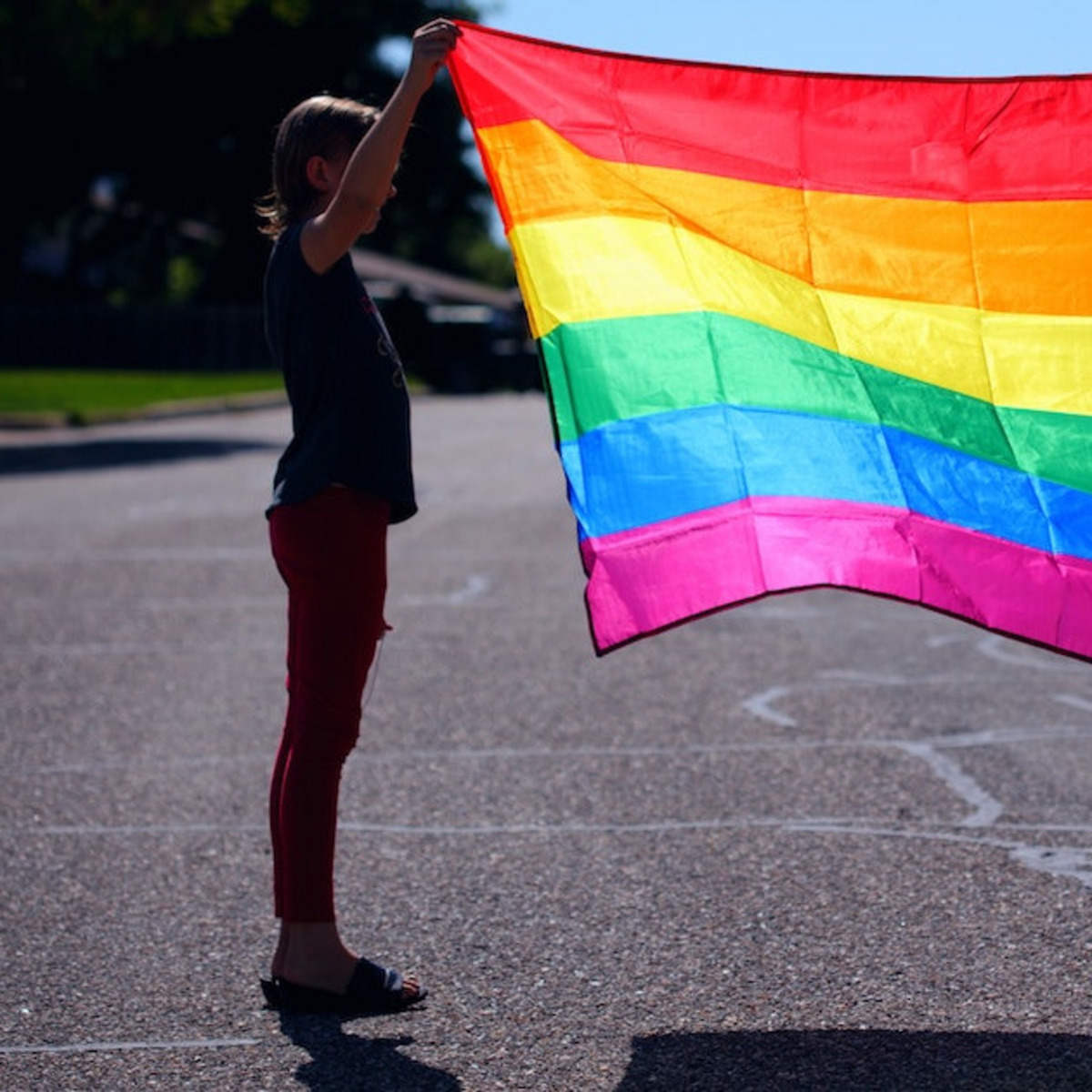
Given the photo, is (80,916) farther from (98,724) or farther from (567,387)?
(98,724)

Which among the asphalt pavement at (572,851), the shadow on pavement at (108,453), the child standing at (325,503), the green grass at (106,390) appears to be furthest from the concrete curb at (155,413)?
the child standing at (325,503)

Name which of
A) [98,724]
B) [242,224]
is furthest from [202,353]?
[98,724]

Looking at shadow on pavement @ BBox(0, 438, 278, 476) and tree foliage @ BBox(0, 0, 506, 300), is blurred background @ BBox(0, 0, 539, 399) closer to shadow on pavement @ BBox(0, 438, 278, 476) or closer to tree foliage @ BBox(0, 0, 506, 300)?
tree foliage @ BBox(0, 0, 506, 300)

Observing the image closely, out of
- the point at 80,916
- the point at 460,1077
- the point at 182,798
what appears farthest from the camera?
the point at 182,798

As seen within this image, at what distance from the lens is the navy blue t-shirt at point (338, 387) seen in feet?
14.0

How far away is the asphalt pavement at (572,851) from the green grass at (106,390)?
2020cm

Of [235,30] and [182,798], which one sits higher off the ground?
[235,30]

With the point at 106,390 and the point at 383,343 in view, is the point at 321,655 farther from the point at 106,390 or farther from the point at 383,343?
the point at 106,390

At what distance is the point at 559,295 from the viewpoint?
15.0 feet

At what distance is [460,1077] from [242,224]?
57.6 m

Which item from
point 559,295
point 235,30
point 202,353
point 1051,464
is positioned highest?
point 235,30

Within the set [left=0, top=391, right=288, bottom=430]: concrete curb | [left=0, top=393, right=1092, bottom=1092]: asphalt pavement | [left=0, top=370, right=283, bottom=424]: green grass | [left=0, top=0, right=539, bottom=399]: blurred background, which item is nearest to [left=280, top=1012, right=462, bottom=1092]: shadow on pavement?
[left=0, top=393, right=1092, bottom=1092]: asphalt pavement

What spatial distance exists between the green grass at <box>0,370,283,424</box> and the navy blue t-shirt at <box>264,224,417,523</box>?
2504 centimetres

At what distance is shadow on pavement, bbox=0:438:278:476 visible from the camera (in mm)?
21516
